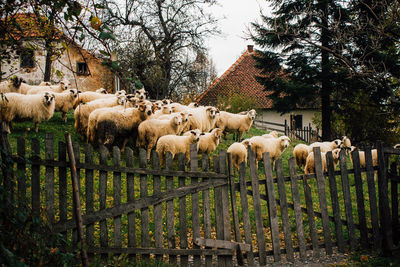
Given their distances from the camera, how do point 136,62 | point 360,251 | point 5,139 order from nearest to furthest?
1. point 5,139
2. point 360,251
3. point 136,62

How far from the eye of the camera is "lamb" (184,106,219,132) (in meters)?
13.2

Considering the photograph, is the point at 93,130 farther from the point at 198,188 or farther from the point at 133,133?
the point at 198,188

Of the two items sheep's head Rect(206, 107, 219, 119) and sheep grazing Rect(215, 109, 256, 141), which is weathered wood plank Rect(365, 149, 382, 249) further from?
sheep grazing Rect(215, 109, 256, 141)

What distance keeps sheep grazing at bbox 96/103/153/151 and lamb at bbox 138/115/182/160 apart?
16.5 inches

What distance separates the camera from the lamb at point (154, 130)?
1053 centimetres

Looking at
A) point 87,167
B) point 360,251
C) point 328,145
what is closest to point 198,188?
point 87,167

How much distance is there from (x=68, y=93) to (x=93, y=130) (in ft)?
12.6

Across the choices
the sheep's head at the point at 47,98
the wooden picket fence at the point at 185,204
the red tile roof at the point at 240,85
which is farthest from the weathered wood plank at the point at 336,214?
the red tile roof at the point at 240,85

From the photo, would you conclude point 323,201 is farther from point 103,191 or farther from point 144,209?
point 103,191

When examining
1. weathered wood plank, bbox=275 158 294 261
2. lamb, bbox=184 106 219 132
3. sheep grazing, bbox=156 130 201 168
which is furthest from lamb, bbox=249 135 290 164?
weathered wood plank, bbox=275 158 294 261

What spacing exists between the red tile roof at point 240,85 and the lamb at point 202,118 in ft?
56.8

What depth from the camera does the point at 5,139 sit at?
3838 mm

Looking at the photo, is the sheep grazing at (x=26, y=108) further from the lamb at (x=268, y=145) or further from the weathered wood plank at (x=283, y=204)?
the weathered wood plank at (x=283, y=204)

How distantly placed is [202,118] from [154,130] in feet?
11.0
